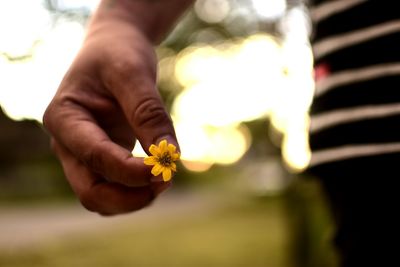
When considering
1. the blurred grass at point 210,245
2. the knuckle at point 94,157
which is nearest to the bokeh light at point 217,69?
the blurred grass at point 210,245

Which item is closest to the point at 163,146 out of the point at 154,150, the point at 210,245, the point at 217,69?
the point at 154,150

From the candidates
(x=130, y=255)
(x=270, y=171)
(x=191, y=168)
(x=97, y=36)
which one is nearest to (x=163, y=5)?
(x=97, y=36)

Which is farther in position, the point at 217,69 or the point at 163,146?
the point at 217,69

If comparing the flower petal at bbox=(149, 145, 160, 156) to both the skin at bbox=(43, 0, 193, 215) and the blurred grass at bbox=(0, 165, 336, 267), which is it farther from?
the blurred grass at bbox=(0, 165, 336, 267)

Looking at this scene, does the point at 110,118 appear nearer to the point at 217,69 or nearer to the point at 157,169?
the point at 157,169

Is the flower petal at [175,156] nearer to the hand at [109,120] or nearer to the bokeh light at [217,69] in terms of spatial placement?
the hand at [109,120]

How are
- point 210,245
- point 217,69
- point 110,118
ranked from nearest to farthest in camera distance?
point 110,118, point 210,245, point 217,69
